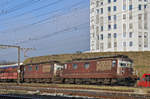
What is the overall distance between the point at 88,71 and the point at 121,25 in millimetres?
38651

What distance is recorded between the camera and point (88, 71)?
1144 inches

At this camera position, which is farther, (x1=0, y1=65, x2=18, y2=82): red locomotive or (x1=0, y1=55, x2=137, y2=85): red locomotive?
(x1=0, y1=65, x2=18, y2=82): red locomotive

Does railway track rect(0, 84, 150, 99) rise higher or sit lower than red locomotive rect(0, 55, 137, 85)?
lower

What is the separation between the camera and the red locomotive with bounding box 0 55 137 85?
26.0m

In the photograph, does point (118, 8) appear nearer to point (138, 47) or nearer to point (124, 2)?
point (124, 2)

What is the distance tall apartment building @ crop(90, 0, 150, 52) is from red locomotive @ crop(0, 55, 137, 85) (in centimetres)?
3296

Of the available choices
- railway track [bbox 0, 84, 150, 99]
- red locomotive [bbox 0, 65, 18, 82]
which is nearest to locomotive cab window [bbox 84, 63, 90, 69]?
railway track [bbox 0, 84, 150, 99]

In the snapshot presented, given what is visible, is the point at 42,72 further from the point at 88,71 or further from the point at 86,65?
the point at 88,71

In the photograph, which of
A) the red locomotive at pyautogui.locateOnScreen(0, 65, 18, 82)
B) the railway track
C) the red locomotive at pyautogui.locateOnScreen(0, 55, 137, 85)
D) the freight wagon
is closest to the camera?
the railway track

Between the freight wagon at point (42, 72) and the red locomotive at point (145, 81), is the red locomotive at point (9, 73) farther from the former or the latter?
the red locomotive at point (145, 81)

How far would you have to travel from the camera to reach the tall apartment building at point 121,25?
202 feet

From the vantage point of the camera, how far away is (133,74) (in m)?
27.0

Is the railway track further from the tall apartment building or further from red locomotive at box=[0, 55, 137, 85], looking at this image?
the tall apartment building

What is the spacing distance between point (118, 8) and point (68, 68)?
39.2 meters
